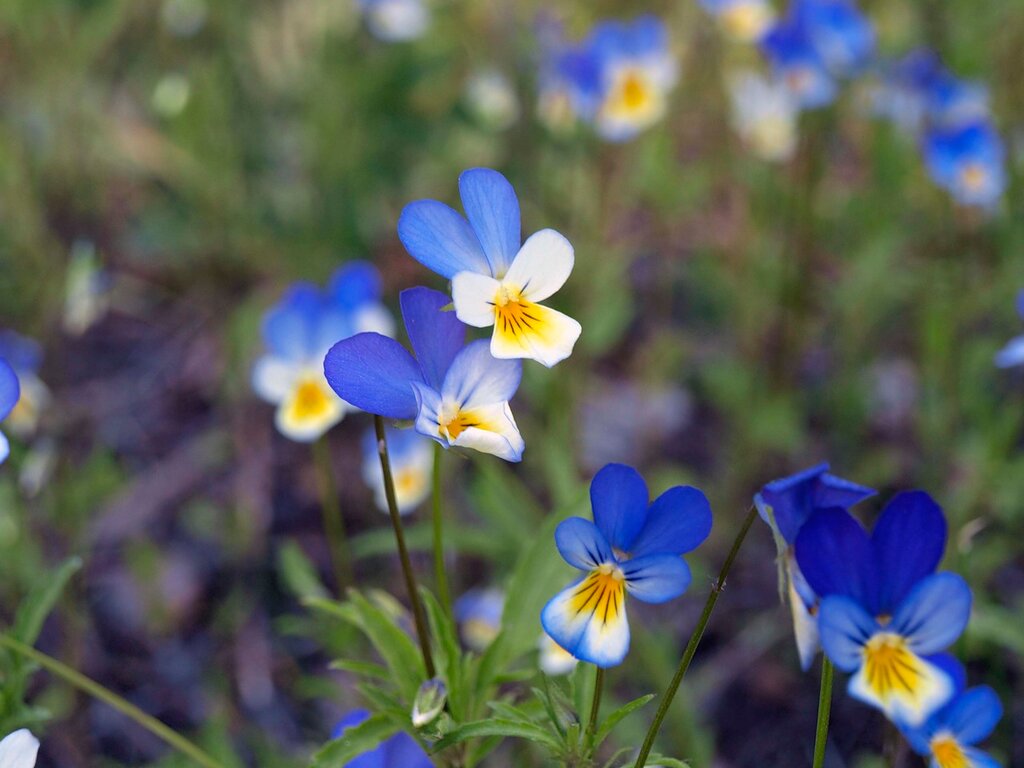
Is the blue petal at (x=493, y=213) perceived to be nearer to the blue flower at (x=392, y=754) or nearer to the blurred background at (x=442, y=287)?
the blue flower at (x=392, y=754)

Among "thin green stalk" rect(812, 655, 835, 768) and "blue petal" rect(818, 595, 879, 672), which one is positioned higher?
"blue petal" rect(818, 595, 879, 672)

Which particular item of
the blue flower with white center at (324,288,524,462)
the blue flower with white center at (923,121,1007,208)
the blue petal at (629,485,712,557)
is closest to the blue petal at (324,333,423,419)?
the blue flower with white center at (324,288,524,462)

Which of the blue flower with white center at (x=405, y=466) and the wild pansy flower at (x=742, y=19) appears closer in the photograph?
the blue flower with white center at (x=405, y=466)

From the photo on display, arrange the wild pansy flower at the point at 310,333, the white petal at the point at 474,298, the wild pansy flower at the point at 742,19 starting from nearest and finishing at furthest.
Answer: the white petal at the point at 474,298 < the wild pansy flower at the point at 310,333 < the wild pansy flower at the point at 742,19

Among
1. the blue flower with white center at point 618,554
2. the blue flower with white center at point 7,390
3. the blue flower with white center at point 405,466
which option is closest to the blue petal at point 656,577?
the blue flower with white center at point 618,554

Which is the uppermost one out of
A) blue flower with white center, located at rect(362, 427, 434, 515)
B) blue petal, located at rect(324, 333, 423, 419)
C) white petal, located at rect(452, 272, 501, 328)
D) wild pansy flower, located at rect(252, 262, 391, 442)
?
white petal, located at rect(452, 272, 501, 328)

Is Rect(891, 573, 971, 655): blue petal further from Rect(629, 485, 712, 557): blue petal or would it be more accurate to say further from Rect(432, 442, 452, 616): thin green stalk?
Rect(432, 442, 452, 616): thin green stalk

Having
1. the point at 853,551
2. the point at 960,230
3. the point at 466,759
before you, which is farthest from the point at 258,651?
the point at 960,230
